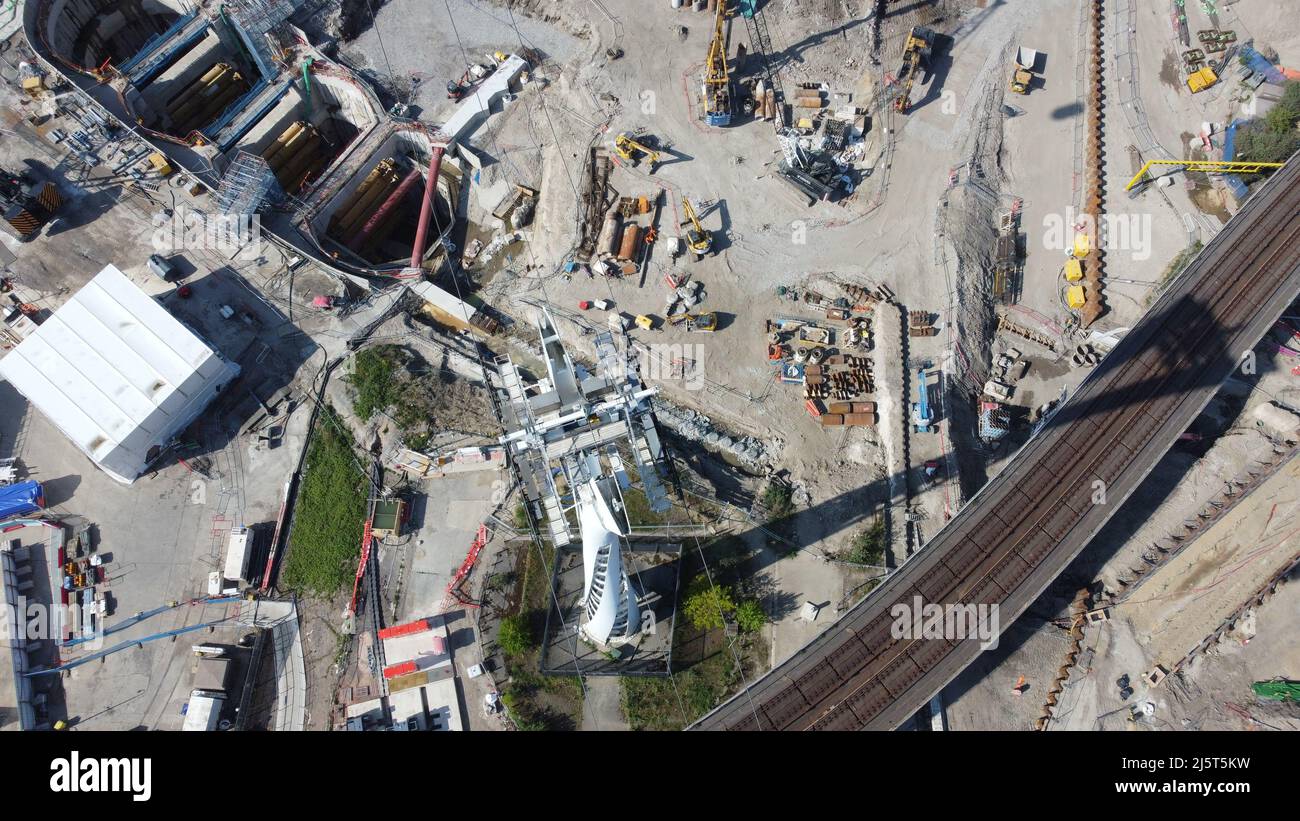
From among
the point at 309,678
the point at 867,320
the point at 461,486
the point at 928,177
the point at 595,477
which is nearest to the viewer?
the point at 595,477

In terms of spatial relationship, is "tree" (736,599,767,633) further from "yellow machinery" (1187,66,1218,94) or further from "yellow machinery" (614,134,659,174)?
"yellow machinery" (1187,66,1218,94)

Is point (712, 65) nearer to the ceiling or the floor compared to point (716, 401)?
nearer to the ceiling

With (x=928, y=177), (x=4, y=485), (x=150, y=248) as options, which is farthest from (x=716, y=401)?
(x=4, y=485)

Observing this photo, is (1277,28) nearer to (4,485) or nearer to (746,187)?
(746,187)

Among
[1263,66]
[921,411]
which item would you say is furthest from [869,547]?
[1263,66]

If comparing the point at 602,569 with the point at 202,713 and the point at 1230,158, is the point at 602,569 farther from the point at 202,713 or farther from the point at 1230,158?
the point at 1230,158

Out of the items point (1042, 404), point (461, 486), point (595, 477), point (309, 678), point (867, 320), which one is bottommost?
point (309, 678)

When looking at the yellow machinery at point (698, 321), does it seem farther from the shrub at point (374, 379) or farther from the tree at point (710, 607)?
the shrub at point (374, 379)
